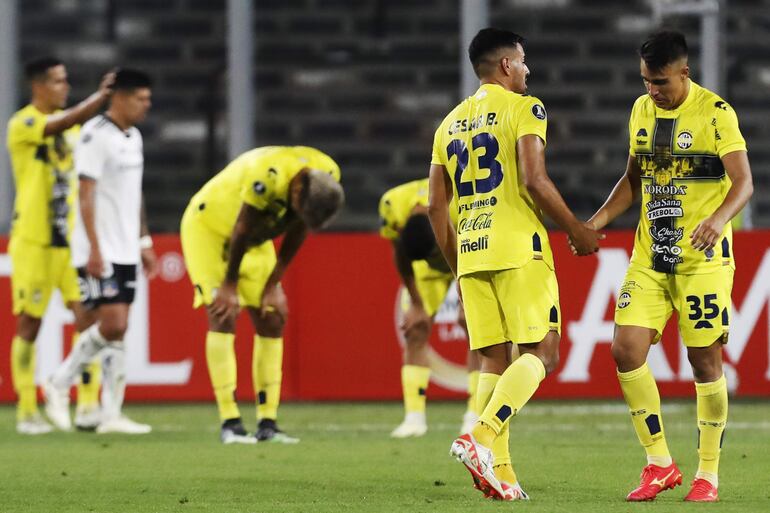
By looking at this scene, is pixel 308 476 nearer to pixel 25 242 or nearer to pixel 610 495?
pixel 610 495

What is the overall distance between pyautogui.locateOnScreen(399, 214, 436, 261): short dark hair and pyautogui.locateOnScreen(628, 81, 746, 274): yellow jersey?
306 centimetres

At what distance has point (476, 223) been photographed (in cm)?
666

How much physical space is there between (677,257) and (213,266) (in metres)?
3.63

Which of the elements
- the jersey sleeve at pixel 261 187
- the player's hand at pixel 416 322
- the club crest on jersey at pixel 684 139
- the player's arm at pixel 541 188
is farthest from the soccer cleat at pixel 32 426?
the club crest on jersey at pixel 684 139

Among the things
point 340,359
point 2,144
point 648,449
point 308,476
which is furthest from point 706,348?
point 2,144

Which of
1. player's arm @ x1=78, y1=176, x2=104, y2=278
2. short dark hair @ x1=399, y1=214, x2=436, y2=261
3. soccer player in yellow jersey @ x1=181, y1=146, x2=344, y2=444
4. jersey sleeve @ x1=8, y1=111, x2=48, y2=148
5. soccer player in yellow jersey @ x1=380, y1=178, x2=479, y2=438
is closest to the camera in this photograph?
soccer player in yellow jersey @ x1=181, y1=146, x2=344, y2=444

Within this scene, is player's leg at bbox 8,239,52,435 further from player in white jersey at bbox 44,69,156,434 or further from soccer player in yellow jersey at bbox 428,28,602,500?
soccer player in yellow jersey at bbox 428,28,602,500

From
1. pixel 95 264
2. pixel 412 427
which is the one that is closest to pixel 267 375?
pixel 412 427

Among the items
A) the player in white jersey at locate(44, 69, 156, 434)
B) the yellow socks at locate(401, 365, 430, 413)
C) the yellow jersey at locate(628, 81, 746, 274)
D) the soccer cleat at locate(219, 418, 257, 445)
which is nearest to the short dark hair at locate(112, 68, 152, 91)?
the player in white jersey at locate(44, 69, 156, 434)

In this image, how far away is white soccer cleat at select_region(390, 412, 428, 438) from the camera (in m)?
9.94

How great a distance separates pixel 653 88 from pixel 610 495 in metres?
1.67

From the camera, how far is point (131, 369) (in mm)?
12438

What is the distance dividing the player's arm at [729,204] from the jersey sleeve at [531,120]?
2.39 ft

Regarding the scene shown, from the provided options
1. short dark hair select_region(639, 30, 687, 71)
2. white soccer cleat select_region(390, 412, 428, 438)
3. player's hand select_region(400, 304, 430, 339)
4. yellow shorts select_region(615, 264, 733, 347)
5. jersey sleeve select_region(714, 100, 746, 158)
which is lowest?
white soccer cleat select_region(390, 412, 428, 438)
